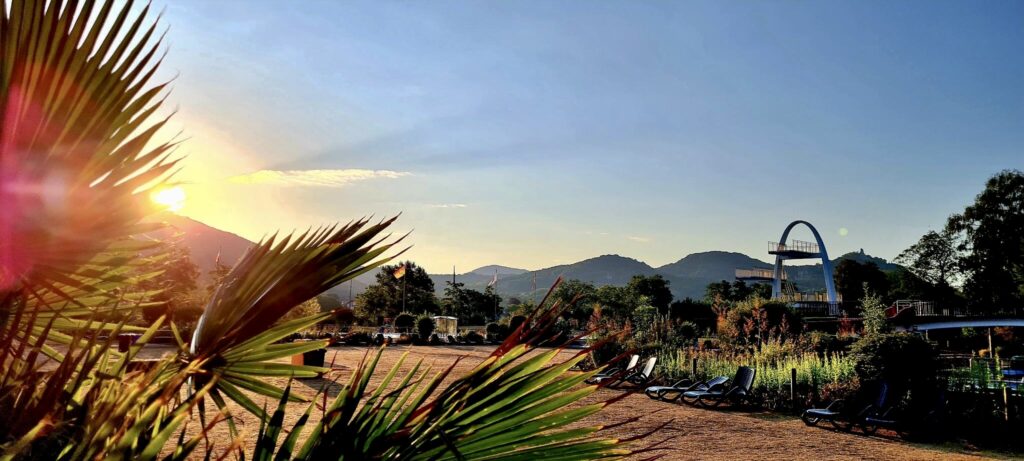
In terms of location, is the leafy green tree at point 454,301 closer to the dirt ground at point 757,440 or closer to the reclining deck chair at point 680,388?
the reclining deck chair at point 680,388

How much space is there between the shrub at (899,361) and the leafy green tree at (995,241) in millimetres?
47984

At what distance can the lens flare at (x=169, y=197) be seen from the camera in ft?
6.54

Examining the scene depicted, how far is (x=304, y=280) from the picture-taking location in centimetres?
214

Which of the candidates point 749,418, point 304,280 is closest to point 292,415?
point 749,418

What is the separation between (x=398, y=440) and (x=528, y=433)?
0.30 metres

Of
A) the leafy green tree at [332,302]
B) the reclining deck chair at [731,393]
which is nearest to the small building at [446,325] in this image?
the leafy green tree at [332,302]

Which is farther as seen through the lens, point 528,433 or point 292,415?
point 292,415

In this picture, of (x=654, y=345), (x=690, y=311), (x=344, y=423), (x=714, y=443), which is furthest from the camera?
(x=690, y=311)

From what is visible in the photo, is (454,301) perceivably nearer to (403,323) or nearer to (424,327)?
(403,323)

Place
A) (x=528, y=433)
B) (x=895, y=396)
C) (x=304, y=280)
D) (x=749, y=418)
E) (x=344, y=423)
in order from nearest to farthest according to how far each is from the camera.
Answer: (x=344, y=423) → (x=528, y=433) → (x=304, y=280) → (x=895, y=396) → (x=749, y=418)

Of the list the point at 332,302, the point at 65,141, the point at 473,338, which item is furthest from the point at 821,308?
the point at 332,302

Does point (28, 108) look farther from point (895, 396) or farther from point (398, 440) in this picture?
point (895, 396)

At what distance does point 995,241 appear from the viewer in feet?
181

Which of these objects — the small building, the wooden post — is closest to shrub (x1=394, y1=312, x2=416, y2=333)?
the small building
